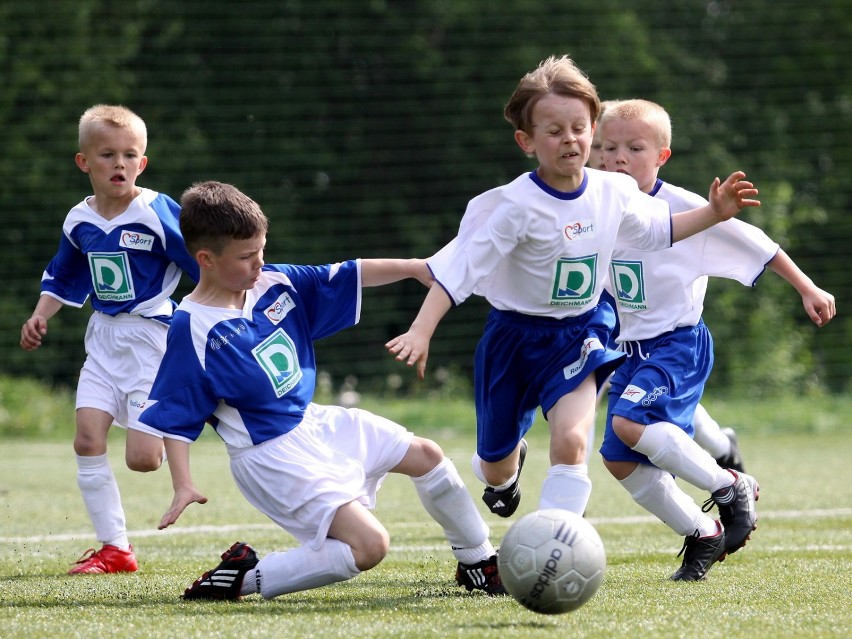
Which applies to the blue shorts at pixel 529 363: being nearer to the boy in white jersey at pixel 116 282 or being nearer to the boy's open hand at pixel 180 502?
the boy's open hand at pixel 180 502

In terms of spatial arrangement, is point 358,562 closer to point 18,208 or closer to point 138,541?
point 138,541

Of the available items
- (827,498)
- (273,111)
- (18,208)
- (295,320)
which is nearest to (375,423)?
(295,320)

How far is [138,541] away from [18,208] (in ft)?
40.5

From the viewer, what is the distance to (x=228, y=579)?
13.5ft

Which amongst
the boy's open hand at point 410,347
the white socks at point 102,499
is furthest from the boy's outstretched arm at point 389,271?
the white socks at point 102,499

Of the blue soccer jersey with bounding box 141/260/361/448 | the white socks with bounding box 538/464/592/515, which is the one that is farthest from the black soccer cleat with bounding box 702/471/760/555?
the blue soccer jersey with bounding box 141/260/361/448

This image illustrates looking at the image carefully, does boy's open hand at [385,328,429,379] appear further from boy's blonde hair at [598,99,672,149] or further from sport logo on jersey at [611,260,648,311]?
boy's blonde hair at [598,99,672,149]

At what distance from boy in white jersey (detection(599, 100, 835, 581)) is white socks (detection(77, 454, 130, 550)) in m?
2.03

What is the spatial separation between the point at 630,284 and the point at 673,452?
2.48 feet

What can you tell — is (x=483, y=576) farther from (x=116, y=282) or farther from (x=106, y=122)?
(x=106, y=122)

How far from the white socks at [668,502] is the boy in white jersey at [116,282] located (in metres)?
2.08

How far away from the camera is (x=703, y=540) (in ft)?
15.0

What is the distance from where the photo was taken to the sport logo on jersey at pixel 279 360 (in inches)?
157

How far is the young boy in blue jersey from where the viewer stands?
155 inches
